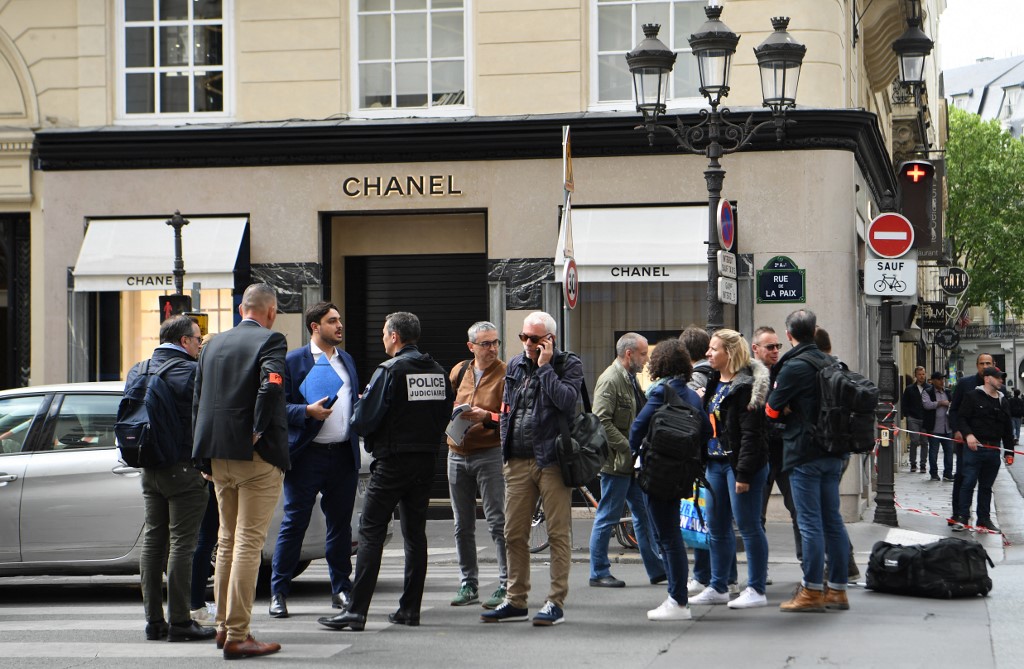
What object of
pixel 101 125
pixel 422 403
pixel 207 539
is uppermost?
pixel 101 125

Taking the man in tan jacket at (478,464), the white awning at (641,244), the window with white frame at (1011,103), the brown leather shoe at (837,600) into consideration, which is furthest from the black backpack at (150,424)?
the window with white frame at (1011,103)

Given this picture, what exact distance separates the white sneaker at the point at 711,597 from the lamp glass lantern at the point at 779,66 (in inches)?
229

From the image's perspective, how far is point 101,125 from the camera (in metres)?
17.6

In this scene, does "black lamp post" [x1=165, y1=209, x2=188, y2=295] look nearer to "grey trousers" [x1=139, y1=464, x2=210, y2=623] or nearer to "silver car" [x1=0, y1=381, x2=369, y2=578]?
"silver car" [x1=0, y1=381, x2=369, y2=578]

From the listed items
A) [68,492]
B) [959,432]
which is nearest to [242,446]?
[68,492]

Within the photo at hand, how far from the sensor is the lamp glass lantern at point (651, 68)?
1375 cm

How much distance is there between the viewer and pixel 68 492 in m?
9.92

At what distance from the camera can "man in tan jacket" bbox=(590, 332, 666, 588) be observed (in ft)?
35.4

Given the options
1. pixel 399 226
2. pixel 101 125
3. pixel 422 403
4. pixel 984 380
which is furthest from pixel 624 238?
pixel 422 403

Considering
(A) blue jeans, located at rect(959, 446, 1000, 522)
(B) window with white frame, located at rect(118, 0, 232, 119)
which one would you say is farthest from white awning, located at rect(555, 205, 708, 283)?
(B) window with white frame, located at rect(118, 0, 232, 119)

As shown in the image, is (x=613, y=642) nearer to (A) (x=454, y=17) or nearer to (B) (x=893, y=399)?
(B) (x=893, y=399)

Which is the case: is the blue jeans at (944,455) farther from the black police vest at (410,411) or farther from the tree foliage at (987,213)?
the tree foliage at (987,213)

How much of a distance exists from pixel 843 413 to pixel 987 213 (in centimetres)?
6244

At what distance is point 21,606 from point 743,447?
5.18 metres
